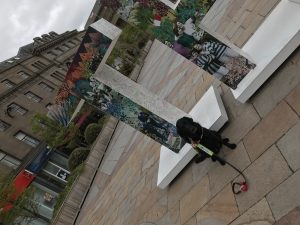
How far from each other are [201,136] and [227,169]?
61cm

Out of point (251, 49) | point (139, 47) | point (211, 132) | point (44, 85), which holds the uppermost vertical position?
point (251, 49)

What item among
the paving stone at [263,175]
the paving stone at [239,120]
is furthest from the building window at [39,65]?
the paving stone at [263,175]

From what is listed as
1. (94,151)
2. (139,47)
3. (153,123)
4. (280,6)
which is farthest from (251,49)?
(139,47)

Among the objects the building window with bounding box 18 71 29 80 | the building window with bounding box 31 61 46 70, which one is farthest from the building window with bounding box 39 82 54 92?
the building window with bounding box 31 61 46 70

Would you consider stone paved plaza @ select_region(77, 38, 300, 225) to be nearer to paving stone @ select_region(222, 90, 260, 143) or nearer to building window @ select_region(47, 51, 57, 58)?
paving stone @ select_region(222, 90, 260, 143)

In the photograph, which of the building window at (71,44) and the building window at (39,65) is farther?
the building window at (71,44)

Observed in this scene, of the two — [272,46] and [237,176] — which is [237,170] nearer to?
[237,176]

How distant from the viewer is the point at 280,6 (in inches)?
249

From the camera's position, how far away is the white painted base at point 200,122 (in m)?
6.36

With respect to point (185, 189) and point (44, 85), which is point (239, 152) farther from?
point (44, 85)

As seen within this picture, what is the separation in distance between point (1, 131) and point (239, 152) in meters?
26.2

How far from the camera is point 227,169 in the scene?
583 cm

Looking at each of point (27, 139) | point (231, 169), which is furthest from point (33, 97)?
point (231, 169)

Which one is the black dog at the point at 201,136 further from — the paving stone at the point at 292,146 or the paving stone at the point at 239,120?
the paving stone at the point at 292,146
